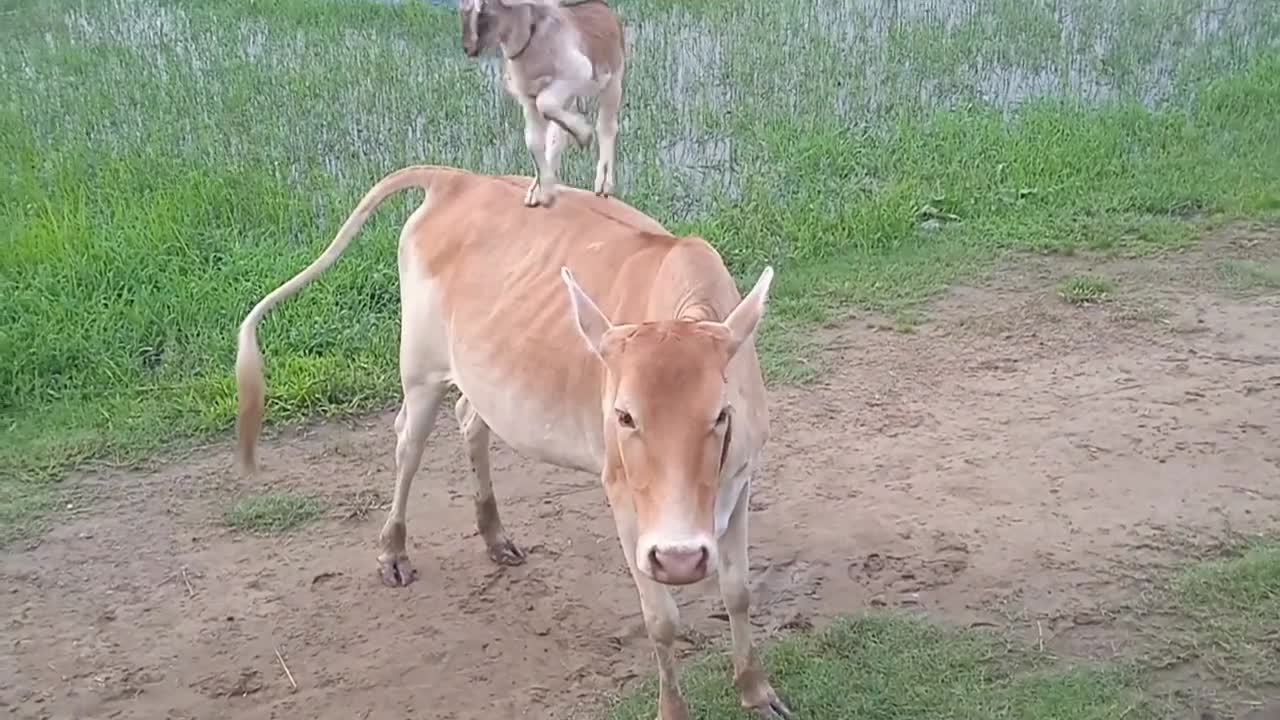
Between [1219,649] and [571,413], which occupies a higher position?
[571,413]

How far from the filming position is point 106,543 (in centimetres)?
530

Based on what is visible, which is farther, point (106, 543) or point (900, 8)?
point (900, 8)

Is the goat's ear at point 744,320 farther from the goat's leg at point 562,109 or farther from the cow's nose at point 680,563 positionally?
the goat's leg at point 562,109

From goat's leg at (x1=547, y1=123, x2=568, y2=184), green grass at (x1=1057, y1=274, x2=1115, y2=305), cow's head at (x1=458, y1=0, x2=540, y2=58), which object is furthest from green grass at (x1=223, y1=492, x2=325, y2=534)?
green grass at (x1=1057, y1=274, x2=1115, y2=305)

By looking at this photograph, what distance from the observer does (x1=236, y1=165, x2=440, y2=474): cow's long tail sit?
4.81 metres

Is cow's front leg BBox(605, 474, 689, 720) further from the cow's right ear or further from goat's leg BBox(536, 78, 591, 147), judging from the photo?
goat's leg BBox(536, 78, 591, 147)

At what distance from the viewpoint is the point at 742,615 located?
4.07 m

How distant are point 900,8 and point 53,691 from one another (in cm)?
924

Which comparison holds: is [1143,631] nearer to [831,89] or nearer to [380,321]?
[380,321]

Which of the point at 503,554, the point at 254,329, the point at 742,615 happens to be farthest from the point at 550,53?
the point at 503,554

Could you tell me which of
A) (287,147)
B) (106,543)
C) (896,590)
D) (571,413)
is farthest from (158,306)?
(896,590)

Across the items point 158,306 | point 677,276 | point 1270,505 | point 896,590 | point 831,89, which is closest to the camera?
point 677,276

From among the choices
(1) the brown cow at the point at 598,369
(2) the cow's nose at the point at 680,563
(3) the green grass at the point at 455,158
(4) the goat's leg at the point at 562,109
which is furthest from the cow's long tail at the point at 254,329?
(2) the cow's nose at the point at 680,563

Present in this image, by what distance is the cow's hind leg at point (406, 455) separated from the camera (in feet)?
15.9
